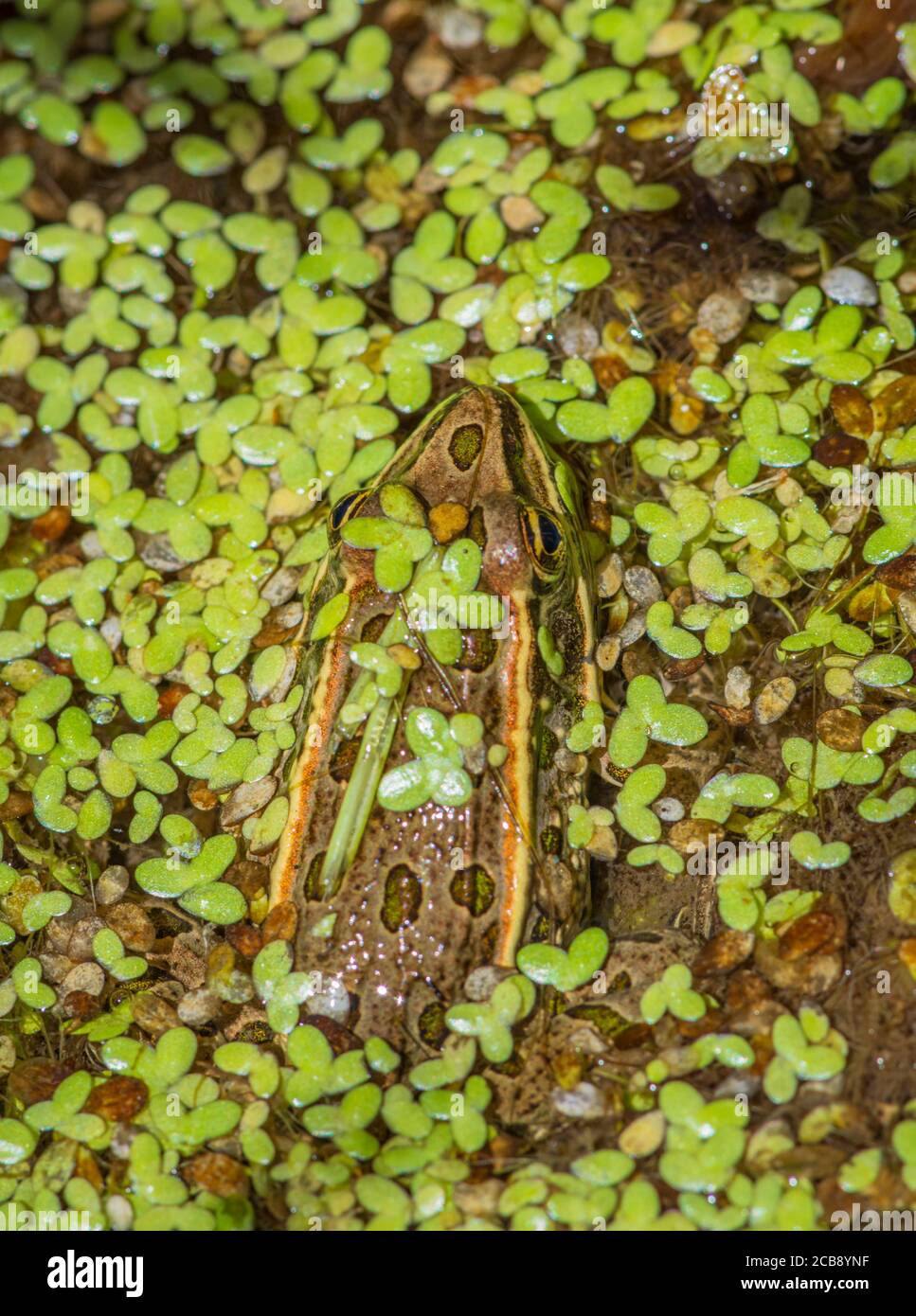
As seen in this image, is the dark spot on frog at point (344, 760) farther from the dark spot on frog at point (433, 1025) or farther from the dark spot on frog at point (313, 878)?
the dark spot on frog at point (433, 1025)

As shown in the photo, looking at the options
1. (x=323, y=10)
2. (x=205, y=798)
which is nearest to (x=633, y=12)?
(x=323, y=10)

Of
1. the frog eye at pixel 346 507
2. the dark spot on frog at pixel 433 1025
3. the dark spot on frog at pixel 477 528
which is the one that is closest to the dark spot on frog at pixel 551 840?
the dark spot on frog at pixel 433 1025

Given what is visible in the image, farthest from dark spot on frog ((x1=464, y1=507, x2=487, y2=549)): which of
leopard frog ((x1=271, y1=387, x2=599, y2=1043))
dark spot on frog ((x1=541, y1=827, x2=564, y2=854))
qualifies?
dark spot on frog ((x1=541, y1=827, x2=564, y2=854))

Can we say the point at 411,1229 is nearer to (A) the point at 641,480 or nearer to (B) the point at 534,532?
(B) the point at 534,532

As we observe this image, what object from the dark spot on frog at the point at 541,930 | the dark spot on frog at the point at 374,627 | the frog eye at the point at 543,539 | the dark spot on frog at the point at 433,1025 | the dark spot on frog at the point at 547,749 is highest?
the frog eye at the point at 543,539

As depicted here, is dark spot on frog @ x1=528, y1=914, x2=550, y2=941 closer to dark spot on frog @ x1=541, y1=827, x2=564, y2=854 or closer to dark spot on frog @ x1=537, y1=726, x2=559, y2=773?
dark spot on frog @ x1=541, y1=827, x2=564, y2=854

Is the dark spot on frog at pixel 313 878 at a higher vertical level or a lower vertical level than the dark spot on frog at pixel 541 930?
higher
